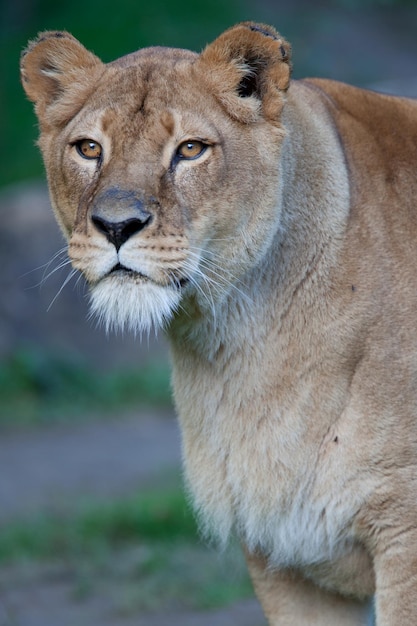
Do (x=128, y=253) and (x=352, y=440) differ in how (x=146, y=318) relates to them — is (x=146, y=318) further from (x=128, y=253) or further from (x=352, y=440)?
(x=352, y=440)

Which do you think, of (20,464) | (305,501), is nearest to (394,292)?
(305,501)

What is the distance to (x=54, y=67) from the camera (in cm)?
331

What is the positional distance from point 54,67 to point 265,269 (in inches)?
32.3

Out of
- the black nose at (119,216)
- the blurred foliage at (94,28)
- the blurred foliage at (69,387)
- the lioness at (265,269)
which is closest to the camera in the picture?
the black nose at (119,216)

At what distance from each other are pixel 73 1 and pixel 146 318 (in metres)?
13.2

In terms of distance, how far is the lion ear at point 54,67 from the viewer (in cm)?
326

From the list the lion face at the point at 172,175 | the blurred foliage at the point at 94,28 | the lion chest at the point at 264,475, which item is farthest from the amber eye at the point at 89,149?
the blurred foliage at the point at 94,28

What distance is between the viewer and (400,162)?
10.9 feet

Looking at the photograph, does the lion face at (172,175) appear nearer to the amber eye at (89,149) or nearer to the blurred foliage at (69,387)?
the amber eye at (89,149)

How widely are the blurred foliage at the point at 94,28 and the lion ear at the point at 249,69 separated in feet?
31.5

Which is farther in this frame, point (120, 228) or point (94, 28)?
point (94, 28)

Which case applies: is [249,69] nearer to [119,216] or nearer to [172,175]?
[172,175]

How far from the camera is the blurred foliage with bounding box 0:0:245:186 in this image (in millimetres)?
13094

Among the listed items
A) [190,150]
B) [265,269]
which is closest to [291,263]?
[265,269]
